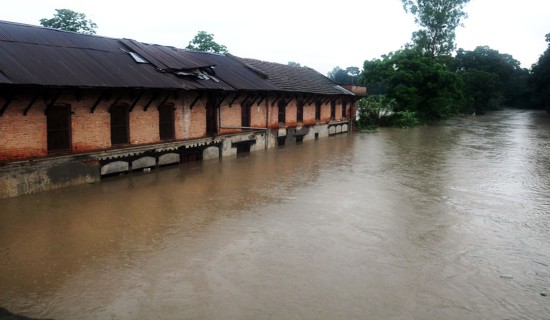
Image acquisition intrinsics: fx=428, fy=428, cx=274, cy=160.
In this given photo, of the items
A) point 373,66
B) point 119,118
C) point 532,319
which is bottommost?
point 532,319

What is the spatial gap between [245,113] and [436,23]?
102ft

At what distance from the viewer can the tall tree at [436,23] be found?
42.7 metres

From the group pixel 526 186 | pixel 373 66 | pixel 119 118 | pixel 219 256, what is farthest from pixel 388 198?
pixel 373 66

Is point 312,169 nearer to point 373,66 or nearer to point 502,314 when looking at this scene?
point 502,314

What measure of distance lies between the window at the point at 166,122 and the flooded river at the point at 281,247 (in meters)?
1.67

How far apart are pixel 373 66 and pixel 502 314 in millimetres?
34873

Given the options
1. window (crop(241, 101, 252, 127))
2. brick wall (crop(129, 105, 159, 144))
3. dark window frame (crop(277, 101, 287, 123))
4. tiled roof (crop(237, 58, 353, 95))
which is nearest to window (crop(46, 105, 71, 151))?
brick wall (crop(129, 105, 159, 144))

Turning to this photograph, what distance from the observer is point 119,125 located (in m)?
14.3

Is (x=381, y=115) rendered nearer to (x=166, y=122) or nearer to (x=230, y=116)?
(x=230, y=116)

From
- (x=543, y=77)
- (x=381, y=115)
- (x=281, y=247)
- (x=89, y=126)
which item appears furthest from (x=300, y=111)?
(x=543, y=77)

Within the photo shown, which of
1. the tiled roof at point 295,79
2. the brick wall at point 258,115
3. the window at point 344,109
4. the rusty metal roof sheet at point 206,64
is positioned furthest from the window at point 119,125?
the window at point 344,109

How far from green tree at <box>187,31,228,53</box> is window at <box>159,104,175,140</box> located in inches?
1083

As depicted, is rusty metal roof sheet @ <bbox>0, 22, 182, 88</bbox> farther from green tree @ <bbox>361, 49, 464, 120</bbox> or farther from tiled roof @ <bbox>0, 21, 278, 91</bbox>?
green tree @ <bbox>361, 49, 464, 120</bbox>

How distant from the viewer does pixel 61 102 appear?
1234 centimetres
